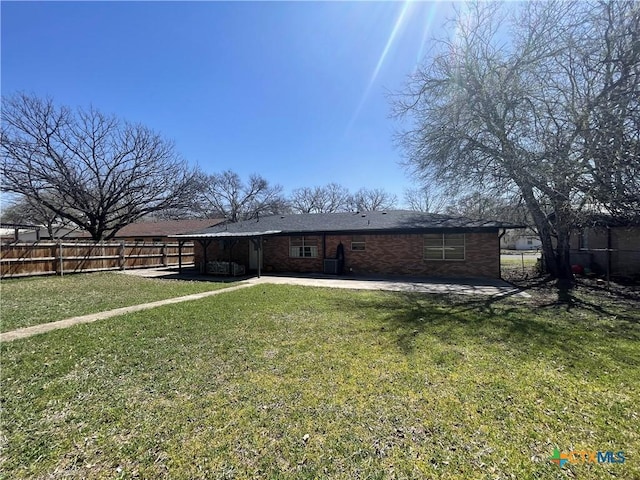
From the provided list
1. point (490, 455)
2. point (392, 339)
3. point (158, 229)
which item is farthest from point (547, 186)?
point (158, 229)

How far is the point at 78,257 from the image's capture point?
50.2ft

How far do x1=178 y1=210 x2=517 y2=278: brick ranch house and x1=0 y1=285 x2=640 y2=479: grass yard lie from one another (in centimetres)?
789

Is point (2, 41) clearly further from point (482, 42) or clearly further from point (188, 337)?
point (482, 42)

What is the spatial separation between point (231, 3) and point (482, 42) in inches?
397

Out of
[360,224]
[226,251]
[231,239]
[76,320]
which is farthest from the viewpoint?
[226,251]

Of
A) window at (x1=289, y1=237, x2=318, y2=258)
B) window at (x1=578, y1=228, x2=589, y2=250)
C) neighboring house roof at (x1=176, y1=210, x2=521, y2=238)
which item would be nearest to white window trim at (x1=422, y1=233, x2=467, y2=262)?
neighboring house roof at (x1=176, y1=210, x2=521, y2=238)

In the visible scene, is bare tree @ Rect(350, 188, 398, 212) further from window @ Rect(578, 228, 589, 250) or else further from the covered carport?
the covered carport

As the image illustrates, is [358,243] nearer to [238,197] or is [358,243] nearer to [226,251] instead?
[226,251]

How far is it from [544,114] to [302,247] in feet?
39.3

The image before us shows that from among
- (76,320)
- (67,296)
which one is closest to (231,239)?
(67,296)

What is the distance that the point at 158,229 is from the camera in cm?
3123

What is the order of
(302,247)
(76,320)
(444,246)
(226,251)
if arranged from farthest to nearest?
(226,251) < (302,247) < (444,246) < (76,320)

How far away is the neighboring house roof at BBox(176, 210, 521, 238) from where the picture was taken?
45.2 ft

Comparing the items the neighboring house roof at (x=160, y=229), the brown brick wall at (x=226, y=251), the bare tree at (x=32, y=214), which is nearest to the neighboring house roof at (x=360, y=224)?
the brown brick wall at (x=226, y=251)
